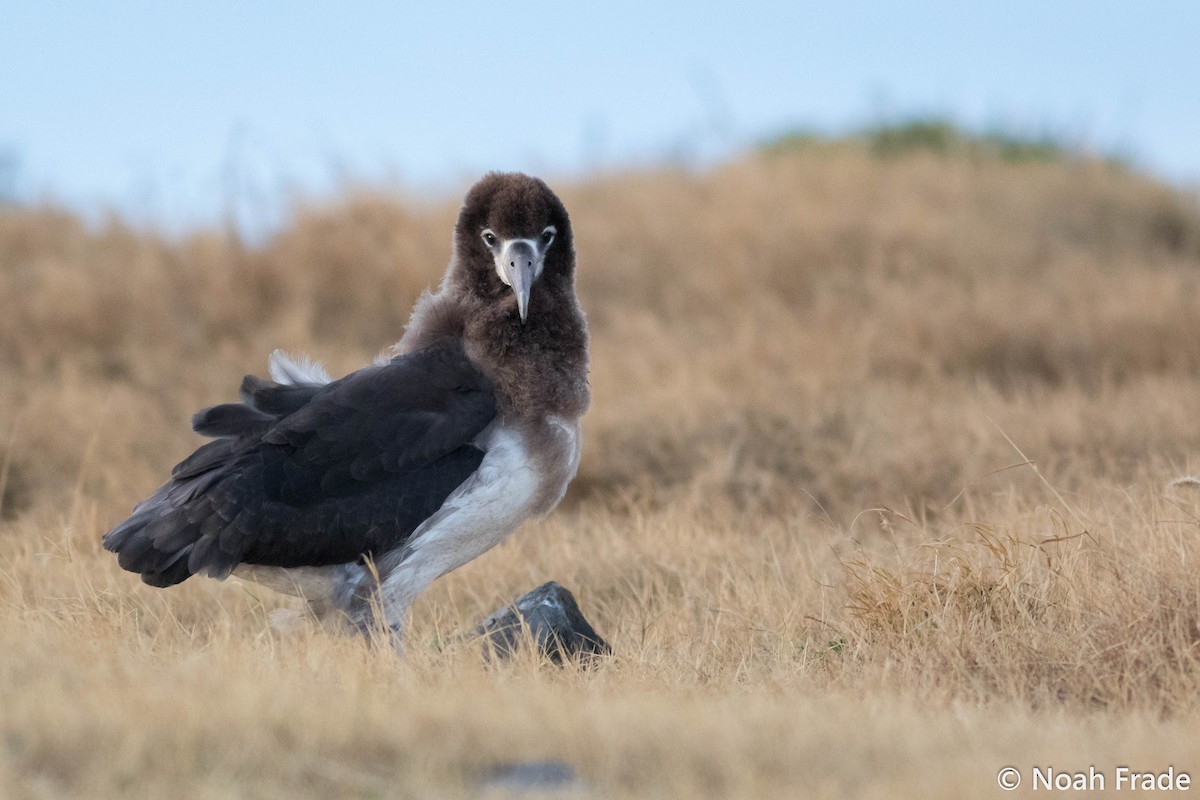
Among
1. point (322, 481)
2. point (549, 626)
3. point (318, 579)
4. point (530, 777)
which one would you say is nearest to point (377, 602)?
point (318, 579)

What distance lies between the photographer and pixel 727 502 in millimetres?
7855

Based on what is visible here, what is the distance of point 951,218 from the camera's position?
45.3 feet

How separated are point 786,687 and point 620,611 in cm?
172

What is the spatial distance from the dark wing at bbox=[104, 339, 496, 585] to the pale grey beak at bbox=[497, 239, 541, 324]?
325 mm

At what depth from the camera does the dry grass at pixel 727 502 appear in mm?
3404

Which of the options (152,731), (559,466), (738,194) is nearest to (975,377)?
(738,194)

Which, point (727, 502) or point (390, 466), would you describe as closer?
point (390, 466)

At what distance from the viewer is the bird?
4711 mm

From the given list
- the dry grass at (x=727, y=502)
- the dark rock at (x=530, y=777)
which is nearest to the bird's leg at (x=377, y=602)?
the dry grass at (x=727, y=502)

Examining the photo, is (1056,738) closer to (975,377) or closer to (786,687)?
(786,687)

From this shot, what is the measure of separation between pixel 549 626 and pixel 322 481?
37.5 inches

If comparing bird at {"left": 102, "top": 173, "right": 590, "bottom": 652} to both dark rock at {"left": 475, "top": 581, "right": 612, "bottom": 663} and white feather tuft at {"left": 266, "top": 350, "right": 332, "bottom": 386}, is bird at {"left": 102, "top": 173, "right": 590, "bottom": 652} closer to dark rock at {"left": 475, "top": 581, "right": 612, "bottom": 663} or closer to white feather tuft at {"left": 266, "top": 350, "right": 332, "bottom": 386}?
white feather tuft at {"left": 266, "top": 350, "right": 332, "bottom": 386}

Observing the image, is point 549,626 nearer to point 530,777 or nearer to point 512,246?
point 512,246

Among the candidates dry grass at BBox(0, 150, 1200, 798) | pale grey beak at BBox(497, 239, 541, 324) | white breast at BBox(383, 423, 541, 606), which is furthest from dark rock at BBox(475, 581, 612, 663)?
pale grey beak at BBox(497, 239, 541, 324)
